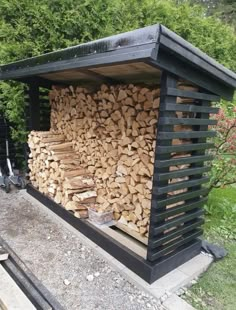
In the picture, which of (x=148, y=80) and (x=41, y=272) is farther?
(x=148, y=80)

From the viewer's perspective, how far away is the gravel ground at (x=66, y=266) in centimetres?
206

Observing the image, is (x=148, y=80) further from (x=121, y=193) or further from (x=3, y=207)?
(x=3, y=207)

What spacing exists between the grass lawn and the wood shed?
290 millimetres

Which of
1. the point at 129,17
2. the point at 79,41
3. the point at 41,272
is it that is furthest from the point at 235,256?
the point at 129,17

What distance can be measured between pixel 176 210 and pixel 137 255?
1.69 ft

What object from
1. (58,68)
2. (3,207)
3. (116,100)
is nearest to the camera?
(58,68)

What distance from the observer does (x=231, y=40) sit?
20.5ft

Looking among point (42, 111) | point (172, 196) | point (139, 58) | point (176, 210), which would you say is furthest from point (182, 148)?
point (42, 111)

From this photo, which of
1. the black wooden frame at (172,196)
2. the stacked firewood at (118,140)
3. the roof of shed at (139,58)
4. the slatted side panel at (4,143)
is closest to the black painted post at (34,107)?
the stacked firewood at (118,140)

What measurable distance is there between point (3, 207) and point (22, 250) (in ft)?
3.71

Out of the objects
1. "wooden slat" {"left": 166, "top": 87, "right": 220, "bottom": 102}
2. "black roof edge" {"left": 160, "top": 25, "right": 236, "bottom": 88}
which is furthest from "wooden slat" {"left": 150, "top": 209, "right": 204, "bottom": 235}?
"black roof edge" {"left": 160, "top": 25, "right": 236, "bottom": 88}

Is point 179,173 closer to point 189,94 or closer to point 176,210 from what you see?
point 176,210

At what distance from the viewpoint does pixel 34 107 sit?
12.5 ft

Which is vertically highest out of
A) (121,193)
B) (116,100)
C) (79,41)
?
(79,41)
